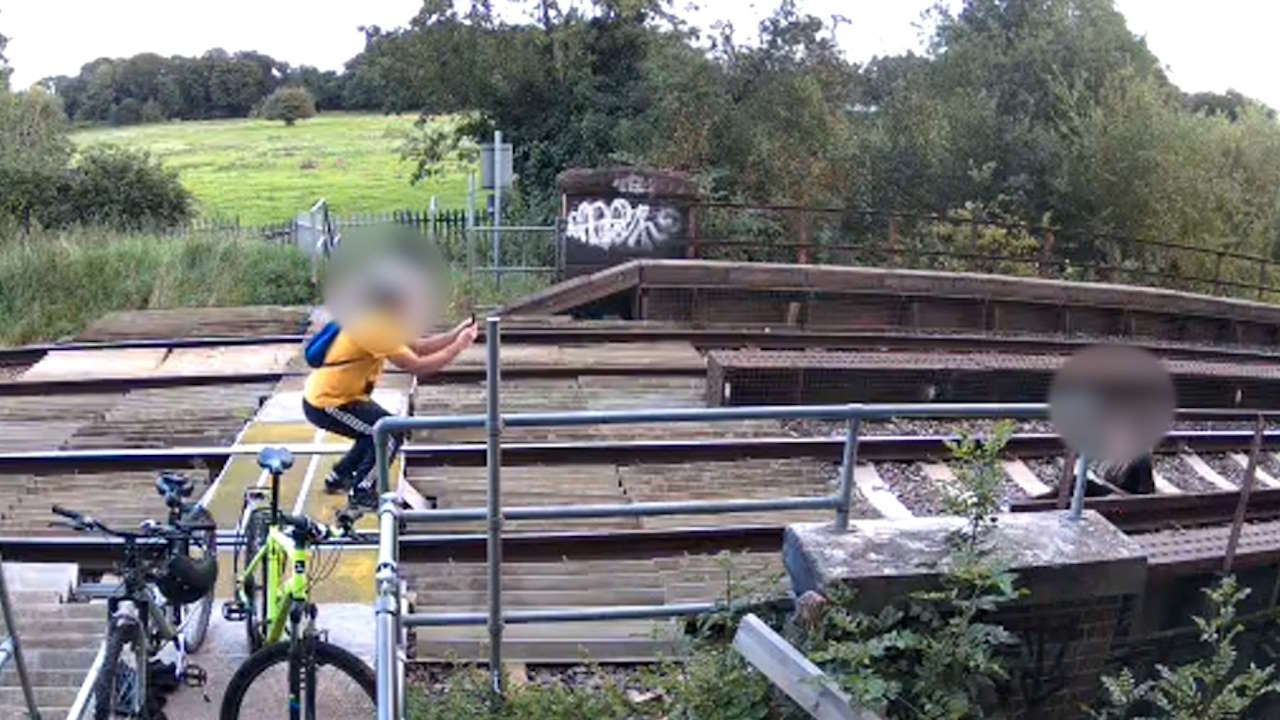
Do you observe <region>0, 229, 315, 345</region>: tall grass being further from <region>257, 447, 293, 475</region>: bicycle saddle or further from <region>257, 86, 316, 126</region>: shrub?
<region>257, 86, 316, 126</region>: shrub

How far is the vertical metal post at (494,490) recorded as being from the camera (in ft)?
15.3

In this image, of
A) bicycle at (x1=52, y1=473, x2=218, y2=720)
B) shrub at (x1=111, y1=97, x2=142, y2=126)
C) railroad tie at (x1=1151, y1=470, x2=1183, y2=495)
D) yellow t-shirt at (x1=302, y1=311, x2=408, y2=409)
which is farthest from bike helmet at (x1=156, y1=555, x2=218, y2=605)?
shrub at (x1=111, y1=97, x2=142, y2=126)

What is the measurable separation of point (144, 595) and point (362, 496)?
7.19 ft

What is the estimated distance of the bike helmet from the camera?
18.0 ft

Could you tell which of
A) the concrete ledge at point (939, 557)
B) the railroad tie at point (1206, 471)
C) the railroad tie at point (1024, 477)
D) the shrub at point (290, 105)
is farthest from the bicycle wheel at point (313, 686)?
the shrub at point (290, 105)

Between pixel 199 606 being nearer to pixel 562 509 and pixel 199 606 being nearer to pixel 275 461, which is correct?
pixel 275 461

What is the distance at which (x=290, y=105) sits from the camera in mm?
61906

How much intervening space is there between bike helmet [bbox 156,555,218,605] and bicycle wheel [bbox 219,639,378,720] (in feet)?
1.50

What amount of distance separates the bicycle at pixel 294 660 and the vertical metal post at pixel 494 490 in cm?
51

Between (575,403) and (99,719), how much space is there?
25.3 feet

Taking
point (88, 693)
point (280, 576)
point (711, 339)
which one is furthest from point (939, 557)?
point (711, 339)

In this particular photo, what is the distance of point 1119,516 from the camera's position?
9.02 meters

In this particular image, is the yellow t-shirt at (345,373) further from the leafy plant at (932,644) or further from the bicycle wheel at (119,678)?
the leafy plant at (932,644)

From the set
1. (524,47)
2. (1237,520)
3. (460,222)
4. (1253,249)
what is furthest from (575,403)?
(1253,249)
